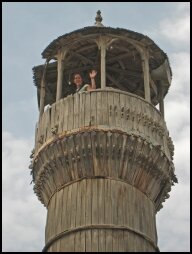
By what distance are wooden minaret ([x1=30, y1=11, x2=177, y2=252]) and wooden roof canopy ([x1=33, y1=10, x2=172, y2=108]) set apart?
2.6 inches

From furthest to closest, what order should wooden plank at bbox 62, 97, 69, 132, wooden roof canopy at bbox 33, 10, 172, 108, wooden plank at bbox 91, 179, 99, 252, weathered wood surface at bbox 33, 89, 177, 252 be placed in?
1. wooden roof canopy at bbox 33, 10, 172, 108
2. wooden plank at bbox 62, 97, 69, 132
3. weathered wood surface at bbox 33, 89, 177, 252
4. wooden plank at bbox 91, 179, 99, 252

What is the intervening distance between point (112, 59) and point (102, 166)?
595 cm

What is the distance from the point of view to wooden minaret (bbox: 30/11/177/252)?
18.2 m

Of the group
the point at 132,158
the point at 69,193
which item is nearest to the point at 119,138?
the point at 132,158

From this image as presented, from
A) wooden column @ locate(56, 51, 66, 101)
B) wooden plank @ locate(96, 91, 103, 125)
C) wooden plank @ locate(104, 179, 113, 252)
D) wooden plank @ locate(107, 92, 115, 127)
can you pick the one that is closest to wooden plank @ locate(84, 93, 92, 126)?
wooden plank @ locate(96, 91, 103, 125)

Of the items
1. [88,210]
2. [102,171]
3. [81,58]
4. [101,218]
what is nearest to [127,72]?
[81,58]

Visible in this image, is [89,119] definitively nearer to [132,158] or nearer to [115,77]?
[132,158]

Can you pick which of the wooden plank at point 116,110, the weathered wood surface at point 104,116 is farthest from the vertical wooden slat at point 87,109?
the wooden plank at point 116,110

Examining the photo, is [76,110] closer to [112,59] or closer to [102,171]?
[102,171]

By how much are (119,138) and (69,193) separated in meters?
2.14

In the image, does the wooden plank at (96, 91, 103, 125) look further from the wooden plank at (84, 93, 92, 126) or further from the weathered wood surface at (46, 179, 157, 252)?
the weathered wood surface at (46, 179, 157, 252)

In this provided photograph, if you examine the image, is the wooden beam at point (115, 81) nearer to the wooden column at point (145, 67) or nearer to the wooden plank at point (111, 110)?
the wooden column at point (145, 67)

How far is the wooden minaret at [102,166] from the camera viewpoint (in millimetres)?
18219

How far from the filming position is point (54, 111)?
2056cm
